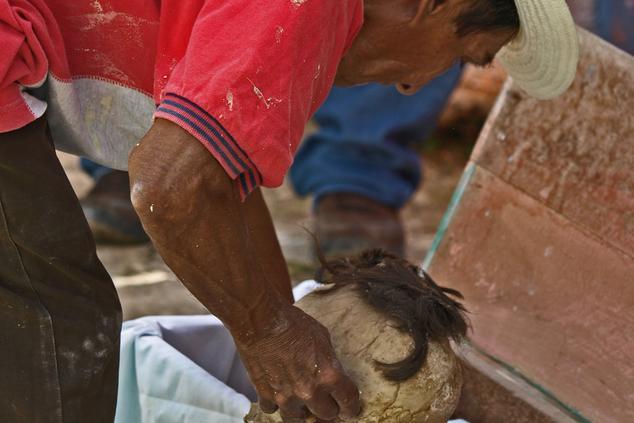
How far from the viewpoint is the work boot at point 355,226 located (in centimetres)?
449

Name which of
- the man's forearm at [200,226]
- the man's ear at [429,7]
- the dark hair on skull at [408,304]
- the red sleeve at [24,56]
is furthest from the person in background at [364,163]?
the man's forearm at [200,226]

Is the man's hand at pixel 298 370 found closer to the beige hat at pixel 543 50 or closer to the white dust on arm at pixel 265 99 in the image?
the white dust on arm at pixel 265 99

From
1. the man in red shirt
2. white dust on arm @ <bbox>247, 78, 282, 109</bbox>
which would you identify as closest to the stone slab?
the man in red shirt

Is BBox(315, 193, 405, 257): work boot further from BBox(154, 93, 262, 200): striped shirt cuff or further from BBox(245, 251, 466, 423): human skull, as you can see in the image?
BBox(154, 93, 262, 200): striped shirt cuff

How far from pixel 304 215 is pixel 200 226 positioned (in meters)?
3.53

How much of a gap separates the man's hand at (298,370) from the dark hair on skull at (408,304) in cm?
14

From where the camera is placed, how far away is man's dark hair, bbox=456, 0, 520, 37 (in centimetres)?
203

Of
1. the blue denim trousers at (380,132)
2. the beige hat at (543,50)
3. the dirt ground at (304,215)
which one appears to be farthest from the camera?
the blue denim trousers at (380,132)

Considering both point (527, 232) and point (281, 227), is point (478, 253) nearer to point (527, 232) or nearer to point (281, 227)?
point (527, 232)

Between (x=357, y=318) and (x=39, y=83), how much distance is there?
0.77 metres

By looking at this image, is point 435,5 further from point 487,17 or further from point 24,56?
point 24,56

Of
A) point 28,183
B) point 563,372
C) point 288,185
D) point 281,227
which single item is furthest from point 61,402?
point 288,185

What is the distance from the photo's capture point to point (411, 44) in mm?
2080

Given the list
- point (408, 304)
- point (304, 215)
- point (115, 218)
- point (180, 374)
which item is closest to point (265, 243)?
point (180, 374)
